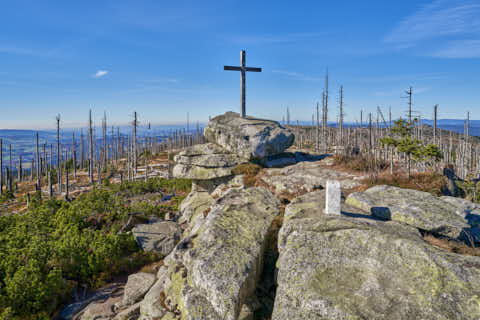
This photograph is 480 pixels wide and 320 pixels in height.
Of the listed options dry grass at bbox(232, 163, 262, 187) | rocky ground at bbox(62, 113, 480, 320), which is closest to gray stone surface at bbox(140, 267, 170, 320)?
rocky ground at bbox(62, 113, 480, 320)

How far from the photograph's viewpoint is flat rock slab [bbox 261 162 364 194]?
1288 centimetres

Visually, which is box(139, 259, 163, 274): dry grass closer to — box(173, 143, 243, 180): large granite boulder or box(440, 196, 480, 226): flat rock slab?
box(173, 143, 243, 180): large granite boulder

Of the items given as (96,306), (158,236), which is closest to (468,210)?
(96,306)

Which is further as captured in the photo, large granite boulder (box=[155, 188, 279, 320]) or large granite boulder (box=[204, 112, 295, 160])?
large granite boulder (box=[204, 112, 295, 160])

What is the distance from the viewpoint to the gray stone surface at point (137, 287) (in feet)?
28.0

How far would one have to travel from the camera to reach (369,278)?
4.88 metres

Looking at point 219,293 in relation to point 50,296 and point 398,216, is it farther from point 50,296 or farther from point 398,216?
point 50,296

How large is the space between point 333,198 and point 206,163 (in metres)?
11.0

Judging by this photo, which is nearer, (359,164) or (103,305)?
(103,305)

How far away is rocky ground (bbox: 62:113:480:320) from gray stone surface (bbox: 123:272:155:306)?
4cm

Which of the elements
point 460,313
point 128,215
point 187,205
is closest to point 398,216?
point 460,313

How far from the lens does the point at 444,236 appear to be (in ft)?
24.7

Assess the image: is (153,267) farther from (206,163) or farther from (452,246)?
(452,246)

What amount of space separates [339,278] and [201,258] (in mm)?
3176
